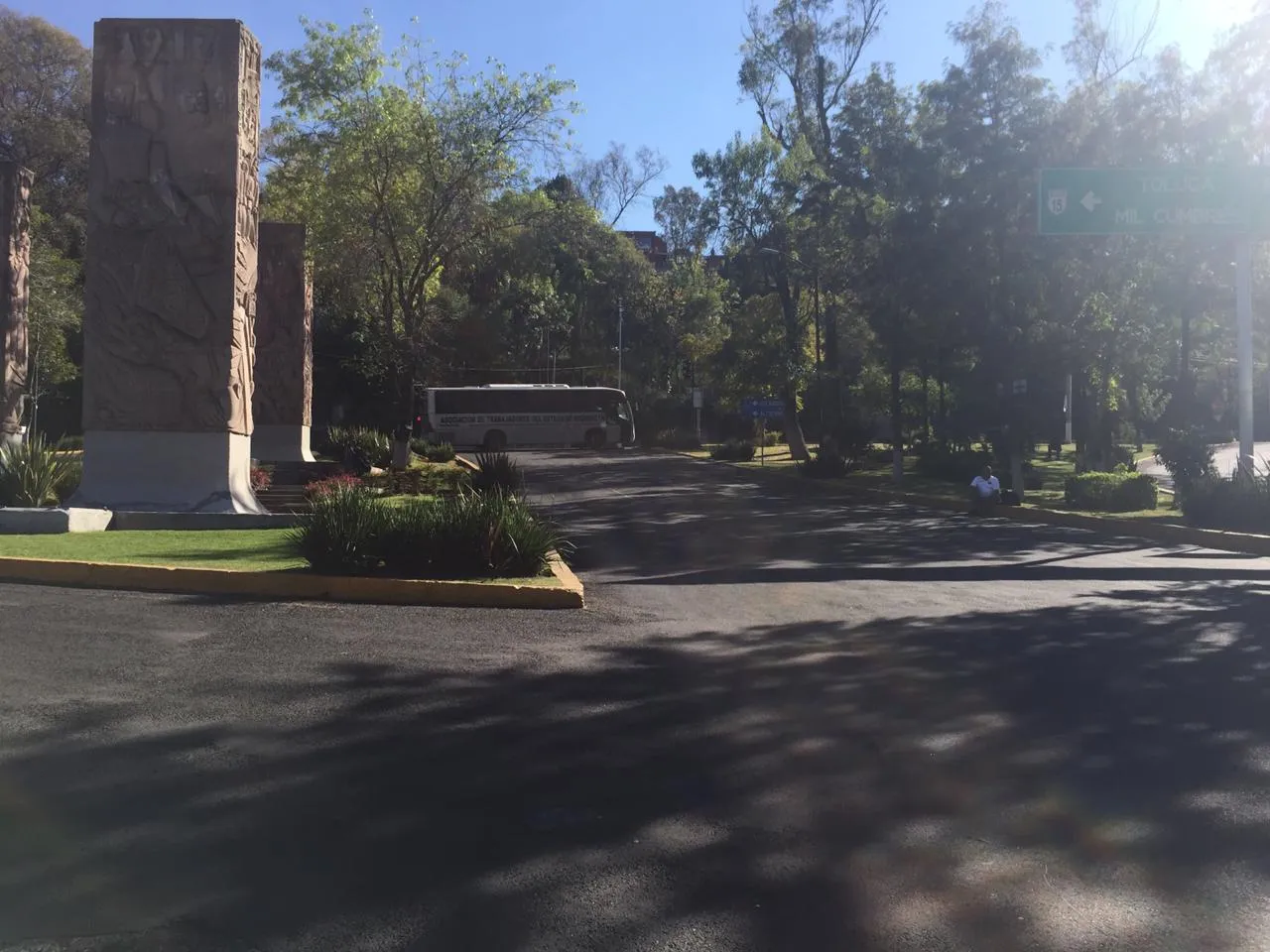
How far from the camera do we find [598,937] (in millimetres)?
4059

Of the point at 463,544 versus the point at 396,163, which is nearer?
the point at 463,544

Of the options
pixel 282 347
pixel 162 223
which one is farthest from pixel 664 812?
pixel 282 347

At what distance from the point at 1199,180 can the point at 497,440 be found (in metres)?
36.4

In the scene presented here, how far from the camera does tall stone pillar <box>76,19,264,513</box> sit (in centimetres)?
1845

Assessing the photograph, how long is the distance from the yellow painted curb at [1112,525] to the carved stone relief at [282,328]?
14849mm

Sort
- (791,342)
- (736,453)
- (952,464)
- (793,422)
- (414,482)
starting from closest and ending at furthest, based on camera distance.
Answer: (414,482) → (952,464) → (791,342) → (793,422) → (736,453)

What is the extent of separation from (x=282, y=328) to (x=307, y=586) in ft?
78.9

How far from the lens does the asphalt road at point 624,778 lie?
4.22 metres

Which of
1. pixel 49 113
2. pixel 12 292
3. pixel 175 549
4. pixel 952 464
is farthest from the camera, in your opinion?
pixel 49 113

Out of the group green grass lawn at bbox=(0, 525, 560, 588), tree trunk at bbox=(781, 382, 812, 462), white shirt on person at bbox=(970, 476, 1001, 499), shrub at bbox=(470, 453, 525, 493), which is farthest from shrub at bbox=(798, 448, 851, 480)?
green grass lawn at bbox=(0, 525, 560, 588)

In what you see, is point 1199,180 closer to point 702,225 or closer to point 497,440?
point 702,225

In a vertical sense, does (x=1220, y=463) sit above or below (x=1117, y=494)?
above

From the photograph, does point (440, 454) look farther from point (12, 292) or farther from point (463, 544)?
point (463, 544)

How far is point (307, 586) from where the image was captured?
1105 centimetres
